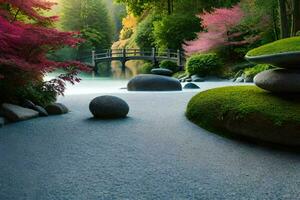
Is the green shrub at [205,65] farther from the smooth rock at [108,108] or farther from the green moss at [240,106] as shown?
the smooth rock at [108,108]

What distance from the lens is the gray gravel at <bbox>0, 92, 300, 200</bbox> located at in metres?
3.27

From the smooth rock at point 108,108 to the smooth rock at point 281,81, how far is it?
234 centimetres

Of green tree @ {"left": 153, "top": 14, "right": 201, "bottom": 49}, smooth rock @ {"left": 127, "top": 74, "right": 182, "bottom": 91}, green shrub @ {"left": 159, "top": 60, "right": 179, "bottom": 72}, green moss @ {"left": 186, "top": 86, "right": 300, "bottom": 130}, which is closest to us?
green moss @ {"left": 186, "top": 86, "right": 300, "bottom": 130}

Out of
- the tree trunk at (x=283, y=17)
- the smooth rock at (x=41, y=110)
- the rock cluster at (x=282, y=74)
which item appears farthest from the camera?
the tree trunk at (x=283, y=17)

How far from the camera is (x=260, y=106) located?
475cm

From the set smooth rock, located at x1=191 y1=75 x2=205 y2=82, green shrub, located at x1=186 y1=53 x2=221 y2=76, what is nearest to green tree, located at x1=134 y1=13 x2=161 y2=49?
green shrub, located at x1=186 y1=53 x2=221 y2=76

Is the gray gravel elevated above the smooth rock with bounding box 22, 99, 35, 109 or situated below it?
below

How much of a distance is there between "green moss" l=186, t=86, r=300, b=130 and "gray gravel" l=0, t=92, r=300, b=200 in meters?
0.24

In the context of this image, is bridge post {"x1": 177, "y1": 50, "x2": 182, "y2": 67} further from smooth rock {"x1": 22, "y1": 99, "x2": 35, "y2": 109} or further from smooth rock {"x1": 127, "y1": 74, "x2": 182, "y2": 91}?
smooth rock {"x1": 22, "y1": 99, "x2": 35, "y2": 109}

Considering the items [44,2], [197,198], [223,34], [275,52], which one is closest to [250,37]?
[223,34]

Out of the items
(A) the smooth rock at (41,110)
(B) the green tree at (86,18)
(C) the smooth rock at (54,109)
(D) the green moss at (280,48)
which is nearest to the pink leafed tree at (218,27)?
(C) the smooth rock at (54,109)

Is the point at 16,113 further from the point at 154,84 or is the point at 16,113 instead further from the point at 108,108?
the point at 154,84

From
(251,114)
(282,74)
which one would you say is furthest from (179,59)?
(251,114)

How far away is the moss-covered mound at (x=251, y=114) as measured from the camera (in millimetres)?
4371
